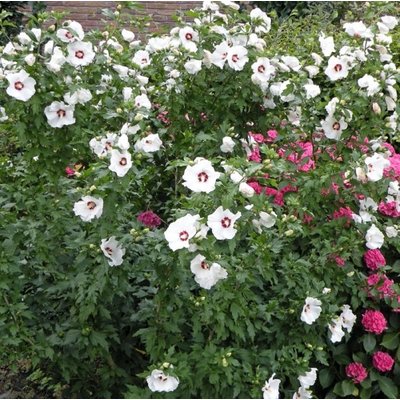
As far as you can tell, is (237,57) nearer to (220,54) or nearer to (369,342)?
(220,54)

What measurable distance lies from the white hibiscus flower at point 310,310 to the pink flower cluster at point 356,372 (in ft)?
1.76

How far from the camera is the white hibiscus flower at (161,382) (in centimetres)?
226

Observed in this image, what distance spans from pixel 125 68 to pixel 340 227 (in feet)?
3.35

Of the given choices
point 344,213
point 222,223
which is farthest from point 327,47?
point 222,223

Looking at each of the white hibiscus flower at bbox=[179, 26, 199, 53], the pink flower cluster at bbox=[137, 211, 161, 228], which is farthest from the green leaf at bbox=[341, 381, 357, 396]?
the white hibiscus flower at bbox=[179, 26, 199, 53]

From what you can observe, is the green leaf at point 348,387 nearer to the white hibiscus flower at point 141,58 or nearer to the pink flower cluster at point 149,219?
the pink flower cluster at point 149,219

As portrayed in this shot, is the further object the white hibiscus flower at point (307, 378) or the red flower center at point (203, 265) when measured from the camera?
the white hibiscus flower at point (307, 378)

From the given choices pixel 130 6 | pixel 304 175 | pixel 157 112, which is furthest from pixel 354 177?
pixel 130 6

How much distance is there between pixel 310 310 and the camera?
8.26 ft

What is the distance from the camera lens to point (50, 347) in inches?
103

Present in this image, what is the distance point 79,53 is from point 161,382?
1148mm

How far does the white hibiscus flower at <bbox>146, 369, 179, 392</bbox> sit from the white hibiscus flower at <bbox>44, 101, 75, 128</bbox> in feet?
2.84

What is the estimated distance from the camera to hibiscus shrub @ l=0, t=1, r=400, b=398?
2270 mm

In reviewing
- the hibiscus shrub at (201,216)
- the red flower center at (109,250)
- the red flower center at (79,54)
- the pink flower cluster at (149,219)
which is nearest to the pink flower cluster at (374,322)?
the hibiscus shrub at (201,216)
